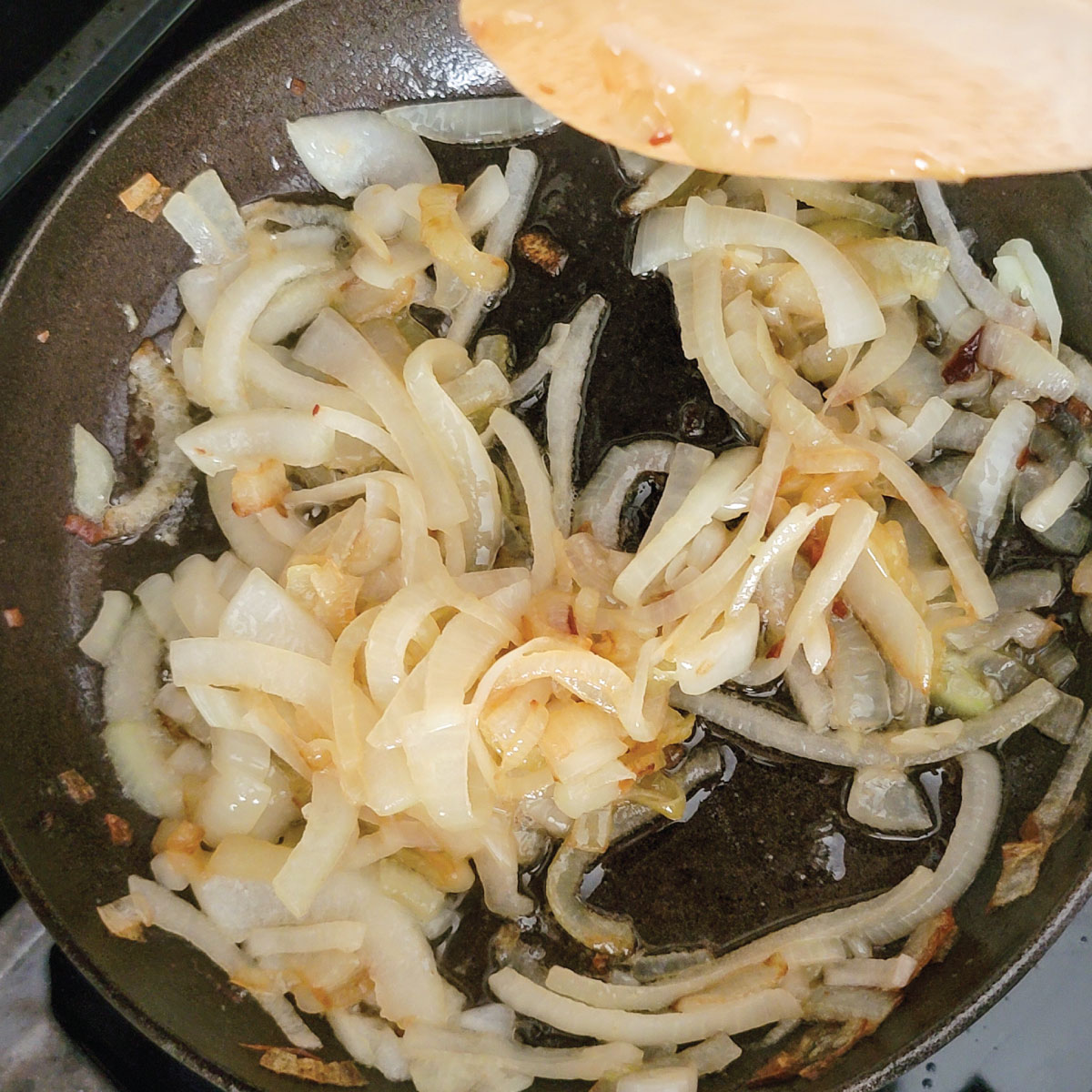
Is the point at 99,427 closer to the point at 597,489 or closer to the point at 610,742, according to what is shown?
the point at 597,489

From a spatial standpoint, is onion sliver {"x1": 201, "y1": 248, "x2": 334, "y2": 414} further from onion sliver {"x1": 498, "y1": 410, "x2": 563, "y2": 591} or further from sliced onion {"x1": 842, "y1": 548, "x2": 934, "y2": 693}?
sliced onion {"x1": 842, "y1": 548, "x2": 934, "y2": 693}

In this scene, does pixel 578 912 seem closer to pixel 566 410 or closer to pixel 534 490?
pixel 534 490

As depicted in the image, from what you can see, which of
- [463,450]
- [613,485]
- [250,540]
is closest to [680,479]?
[613,485]

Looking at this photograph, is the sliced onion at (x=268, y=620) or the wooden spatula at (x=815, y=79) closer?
the wooden spatula at (x=815, y=79)

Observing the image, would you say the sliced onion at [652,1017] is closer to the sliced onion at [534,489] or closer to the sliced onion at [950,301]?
the sliced onion at [534,489]

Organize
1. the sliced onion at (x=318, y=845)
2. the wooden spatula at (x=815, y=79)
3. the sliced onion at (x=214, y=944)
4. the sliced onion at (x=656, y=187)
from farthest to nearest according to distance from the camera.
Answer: the sliced onion at (x=656, y=187)
the sliced onion at (x=214, y=944)
the sliced onion at (x=318, y=845)
the wooden spatula at (x=815, y=79)

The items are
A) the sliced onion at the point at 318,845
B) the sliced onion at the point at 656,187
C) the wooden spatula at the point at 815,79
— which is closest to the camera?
the wooden spatula at the point at 815,79

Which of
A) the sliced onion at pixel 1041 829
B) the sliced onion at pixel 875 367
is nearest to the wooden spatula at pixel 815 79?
the sliced onion at pixel 875 367

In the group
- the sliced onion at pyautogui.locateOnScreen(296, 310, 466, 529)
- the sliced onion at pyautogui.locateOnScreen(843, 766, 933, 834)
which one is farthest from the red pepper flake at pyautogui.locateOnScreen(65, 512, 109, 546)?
the sliced onion at pyautogui.locateOnScreen(843, 766, 933, 834)
